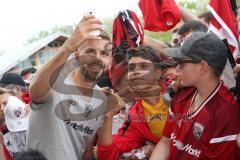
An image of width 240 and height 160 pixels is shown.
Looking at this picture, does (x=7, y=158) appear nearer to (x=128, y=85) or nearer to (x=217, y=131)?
(x=128, y=85)

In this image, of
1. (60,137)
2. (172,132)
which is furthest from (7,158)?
(172,132)

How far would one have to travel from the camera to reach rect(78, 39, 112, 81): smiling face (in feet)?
8.88

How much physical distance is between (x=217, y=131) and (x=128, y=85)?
807 millimetres

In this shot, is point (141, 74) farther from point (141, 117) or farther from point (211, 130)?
point (211, 130)

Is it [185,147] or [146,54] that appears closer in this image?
[185,147]

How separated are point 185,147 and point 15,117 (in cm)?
226

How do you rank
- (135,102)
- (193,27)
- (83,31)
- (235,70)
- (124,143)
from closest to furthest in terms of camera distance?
(83,31) < (235,70) < (124,143) < (135,102) < (193,27)

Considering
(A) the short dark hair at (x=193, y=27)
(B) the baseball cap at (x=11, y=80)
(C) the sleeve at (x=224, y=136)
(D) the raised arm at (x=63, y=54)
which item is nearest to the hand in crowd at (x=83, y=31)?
(D) the raised arm at (x=63, y=54)

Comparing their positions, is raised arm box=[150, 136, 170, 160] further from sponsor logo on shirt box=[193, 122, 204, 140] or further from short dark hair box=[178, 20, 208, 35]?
short dark hair box=[178, 20, 208, 35]

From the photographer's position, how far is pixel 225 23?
9.16ft

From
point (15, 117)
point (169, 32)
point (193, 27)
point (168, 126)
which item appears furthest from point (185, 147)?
point (169, 32)

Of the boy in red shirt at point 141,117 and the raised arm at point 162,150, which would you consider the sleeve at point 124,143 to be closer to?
the boy in red shirt at point 141,117

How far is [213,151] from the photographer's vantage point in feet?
7.64

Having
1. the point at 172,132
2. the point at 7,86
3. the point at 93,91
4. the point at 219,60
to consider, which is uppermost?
the point at 219,60
